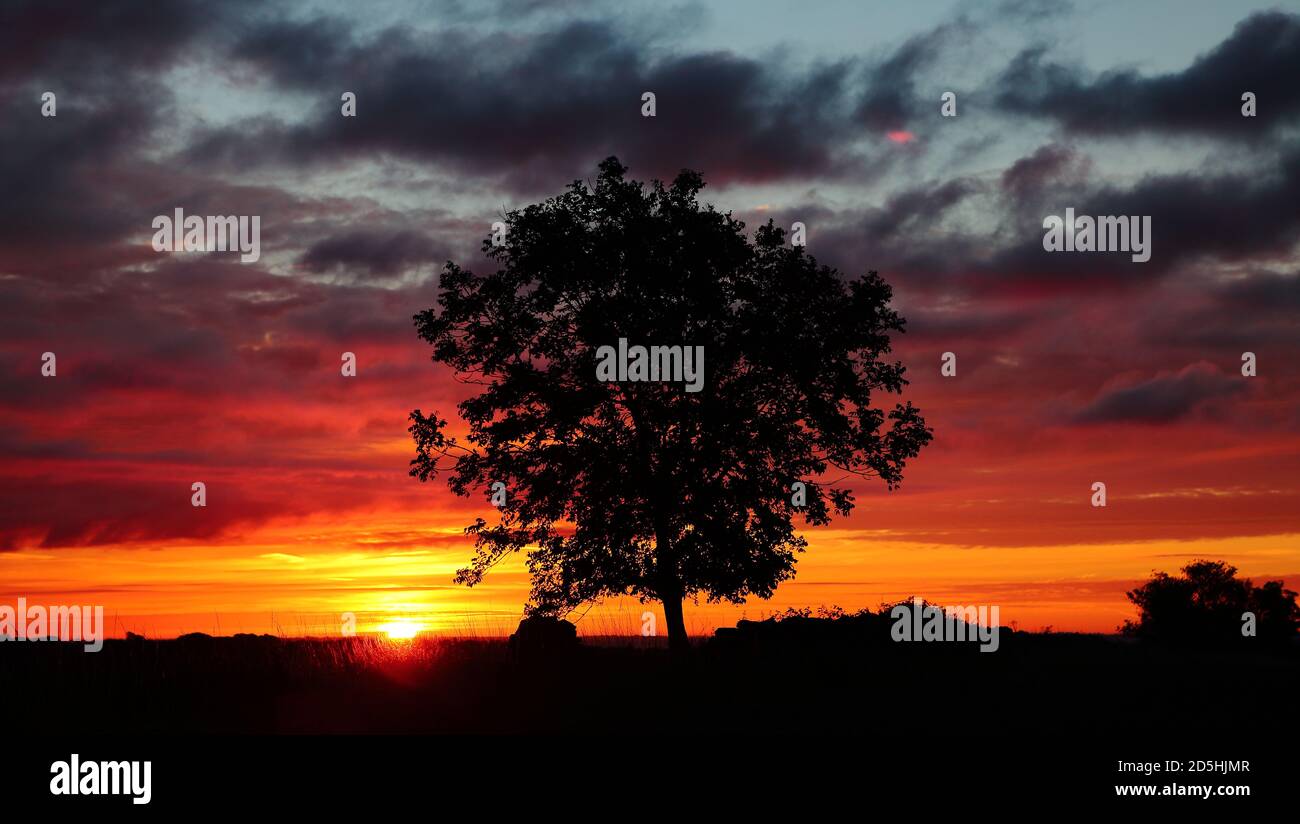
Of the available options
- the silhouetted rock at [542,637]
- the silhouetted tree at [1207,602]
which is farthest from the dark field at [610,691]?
the silhouetted tree at [1207,602]

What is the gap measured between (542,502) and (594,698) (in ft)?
37.4

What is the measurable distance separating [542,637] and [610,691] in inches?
330

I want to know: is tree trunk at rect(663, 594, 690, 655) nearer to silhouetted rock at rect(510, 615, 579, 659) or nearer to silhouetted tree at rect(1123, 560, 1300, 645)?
silhouetted rock at rect(510, 615, 579, 659)

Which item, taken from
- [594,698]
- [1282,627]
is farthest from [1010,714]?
[1282,627]

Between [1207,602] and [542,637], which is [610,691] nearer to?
[542,637]

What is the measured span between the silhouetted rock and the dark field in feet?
1.52

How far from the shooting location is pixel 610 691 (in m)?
25.8

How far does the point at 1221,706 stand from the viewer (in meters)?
26.9

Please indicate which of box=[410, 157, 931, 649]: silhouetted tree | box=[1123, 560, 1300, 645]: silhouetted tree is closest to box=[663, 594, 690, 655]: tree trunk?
box=[410, 157, 931, 649]: silhouetted tree

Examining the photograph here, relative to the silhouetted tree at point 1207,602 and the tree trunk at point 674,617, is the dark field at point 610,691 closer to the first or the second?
the tree trunk at point 674,617

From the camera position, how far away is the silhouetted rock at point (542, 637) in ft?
102
